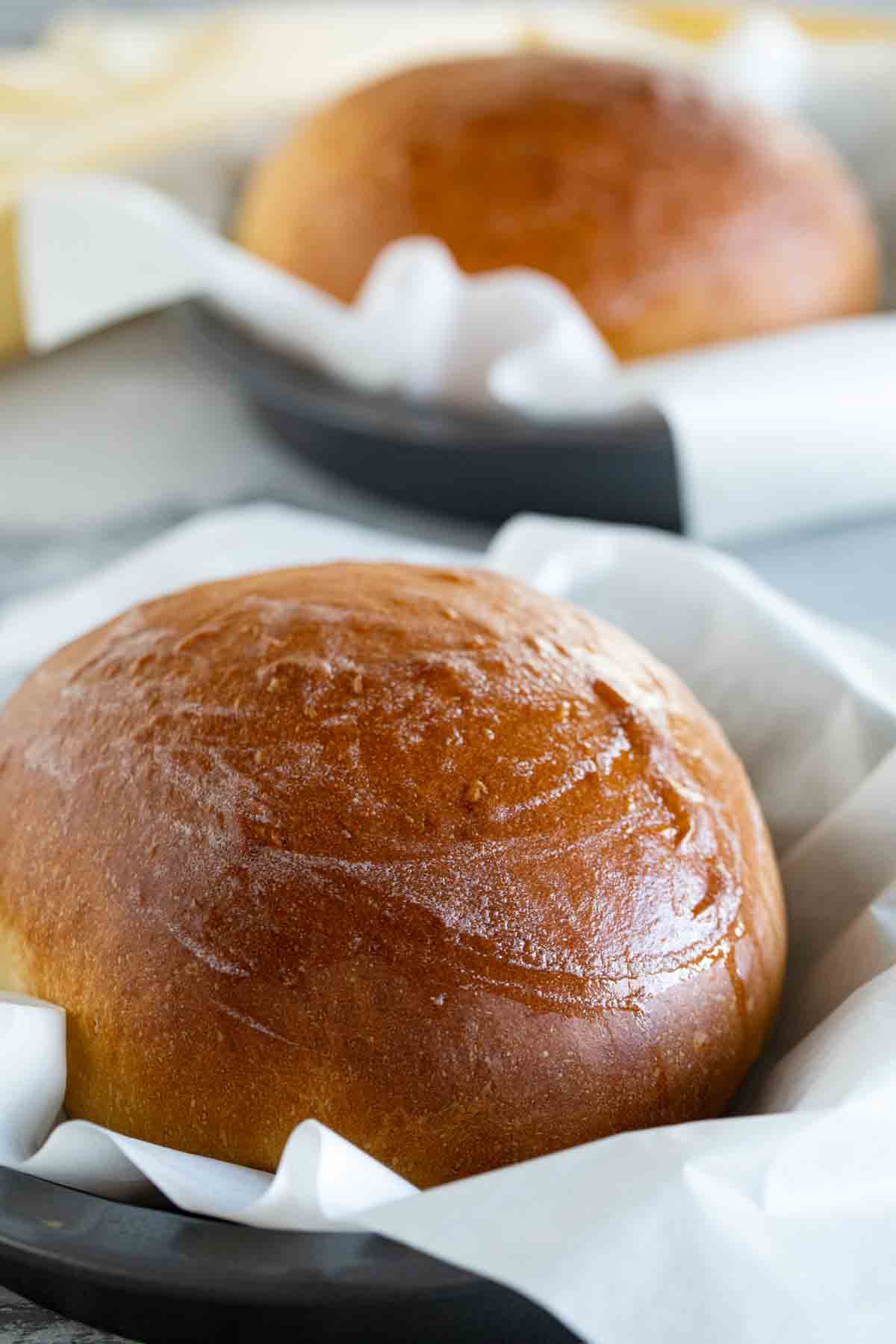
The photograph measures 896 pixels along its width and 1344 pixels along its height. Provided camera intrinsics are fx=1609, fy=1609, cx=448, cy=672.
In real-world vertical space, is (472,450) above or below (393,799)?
below

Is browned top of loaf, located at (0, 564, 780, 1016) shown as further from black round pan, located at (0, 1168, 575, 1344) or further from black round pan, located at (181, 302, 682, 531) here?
black round pan, located at (181, 302, 682, 531)

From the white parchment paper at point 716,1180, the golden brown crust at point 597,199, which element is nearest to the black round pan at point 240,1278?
the white parchment paper at point 716,1180

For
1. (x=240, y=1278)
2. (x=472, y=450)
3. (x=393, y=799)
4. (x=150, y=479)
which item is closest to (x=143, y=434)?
(x=150, y=479)

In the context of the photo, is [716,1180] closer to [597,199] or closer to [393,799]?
[393,799]

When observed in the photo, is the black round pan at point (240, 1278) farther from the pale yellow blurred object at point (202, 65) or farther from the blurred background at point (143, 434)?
the pale yellow blurred object at point (202, 65)

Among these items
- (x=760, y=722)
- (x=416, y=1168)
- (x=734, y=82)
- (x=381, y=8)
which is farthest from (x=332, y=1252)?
(x=381, y=8)

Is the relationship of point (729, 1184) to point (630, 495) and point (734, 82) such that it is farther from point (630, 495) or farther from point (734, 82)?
point (734, 82)

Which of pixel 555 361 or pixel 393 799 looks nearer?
pixel 393 799
